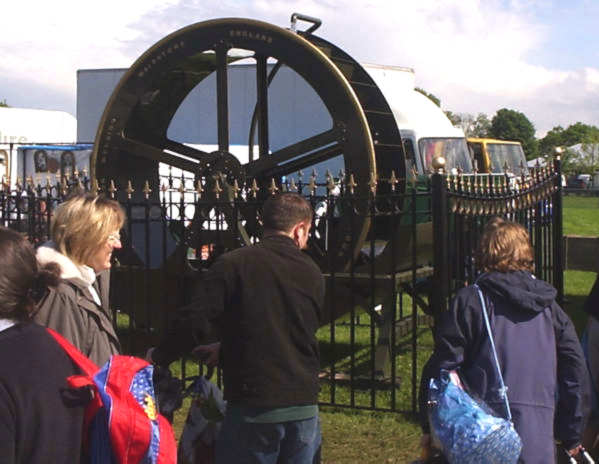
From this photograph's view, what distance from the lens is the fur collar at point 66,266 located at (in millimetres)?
3109

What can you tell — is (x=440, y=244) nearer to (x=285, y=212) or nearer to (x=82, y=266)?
(x=285, y=212)

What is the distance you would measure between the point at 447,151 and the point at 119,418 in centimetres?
1368

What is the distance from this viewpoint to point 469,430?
314 centimetres

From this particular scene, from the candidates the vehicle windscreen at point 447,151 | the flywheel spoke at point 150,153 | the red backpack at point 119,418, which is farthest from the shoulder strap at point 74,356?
the vehicle windscreen at point 447,151

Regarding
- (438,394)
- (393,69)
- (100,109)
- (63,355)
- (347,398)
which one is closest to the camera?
(63,355)

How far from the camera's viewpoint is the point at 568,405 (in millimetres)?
3488

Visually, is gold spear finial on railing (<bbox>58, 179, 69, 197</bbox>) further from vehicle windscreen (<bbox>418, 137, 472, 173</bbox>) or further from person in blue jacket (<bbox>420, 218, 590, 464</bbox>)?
vehicle windscreen (<bbox>418, 137, 472, 173</bbox>)

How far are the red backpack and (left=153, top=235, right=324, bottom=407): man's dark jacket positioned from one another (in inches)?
35.0

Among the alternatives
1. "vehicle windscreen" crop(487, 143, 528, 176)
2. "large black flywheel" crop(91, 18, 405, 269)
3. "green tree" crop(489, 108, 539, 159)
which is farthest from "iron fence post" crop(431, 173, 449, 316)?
"green tree" crop(489, 108, 539, 159)

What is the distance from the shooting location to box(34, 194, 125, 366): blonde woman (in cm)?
296

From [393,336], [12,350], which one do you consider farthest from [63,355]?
[393,336]

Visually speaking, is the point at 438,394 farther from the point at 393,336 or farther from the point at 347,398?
the point at 347,398

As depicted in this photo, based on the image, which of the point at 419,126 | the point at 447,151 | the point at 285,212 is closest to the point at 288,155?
the point at 285,212

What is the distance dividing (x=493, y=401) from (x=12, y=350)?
6.35 feet
